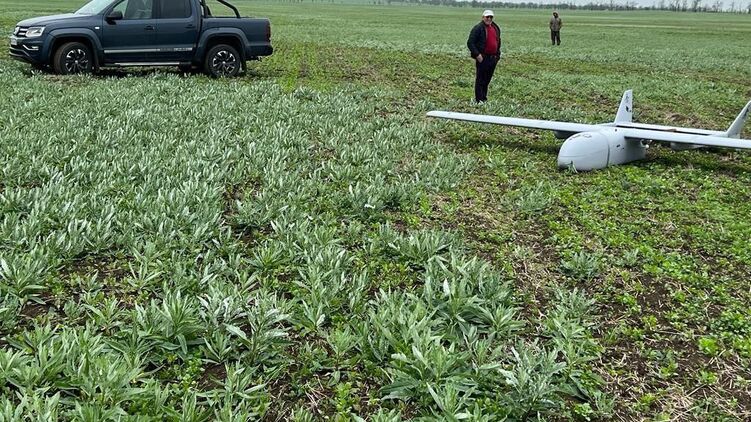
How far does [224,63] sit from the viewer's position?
54.3ft

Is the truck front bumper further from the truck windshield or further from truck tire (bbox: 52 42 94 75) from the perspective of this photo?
the truck windshield

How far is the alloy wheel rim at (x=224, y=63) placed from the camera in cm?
1633

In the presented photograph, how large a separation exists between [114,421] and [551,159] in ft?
26.0

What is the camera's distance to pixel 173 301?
3.77 meters

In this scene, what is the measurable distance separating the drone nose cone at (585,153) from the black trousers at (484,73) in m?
5.33

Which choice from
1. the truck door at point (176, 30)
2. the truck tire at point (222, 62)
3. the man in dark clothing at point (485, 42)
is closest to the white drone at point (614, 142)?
the man in dark clothing at point (485, 42)

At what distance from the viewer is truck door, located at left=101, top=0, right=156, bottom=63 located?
48.7 feet

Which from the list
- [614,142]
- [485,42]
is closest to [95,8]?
[485,42]

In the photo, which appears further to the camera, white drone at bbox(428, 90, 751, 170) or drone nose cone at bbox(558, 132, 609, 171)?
drone nose cone at bbox(558, 132, 609, 171)

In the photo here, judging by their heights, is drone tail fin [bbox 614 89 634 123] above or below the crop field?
above

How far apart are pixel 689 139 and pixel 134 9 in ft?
45.4

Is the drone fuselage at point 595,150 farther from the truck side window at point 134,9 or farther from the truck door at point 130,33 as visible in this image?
the truck side window at point 134,9

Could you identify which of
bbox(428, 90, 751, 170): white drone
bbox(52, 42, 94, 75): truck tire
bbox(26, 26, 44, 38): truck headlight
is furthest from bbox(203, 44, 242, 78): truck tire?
bbox(428, 90, 751, 170): white drone

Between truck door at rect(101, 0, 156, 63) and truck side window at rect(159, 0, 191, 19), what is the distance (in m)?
0.28
